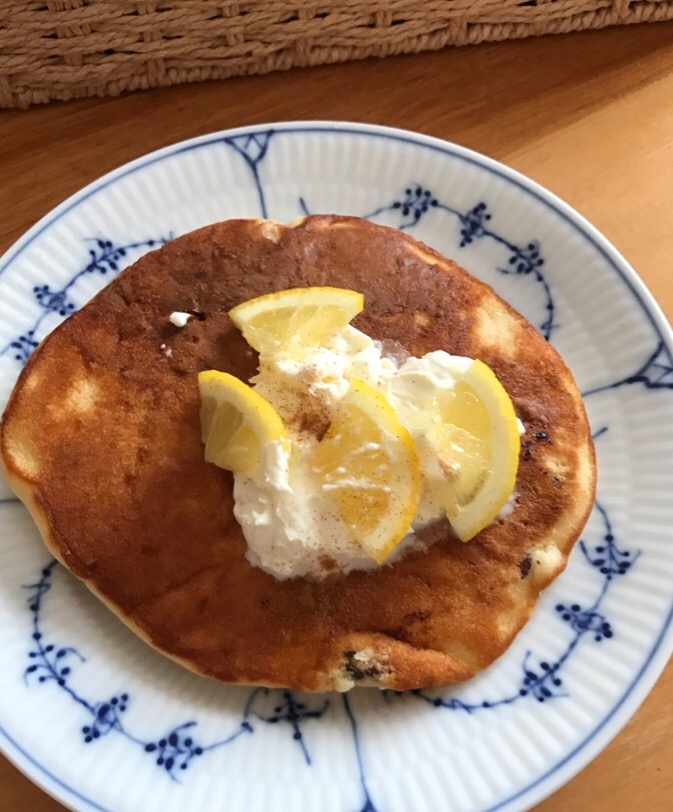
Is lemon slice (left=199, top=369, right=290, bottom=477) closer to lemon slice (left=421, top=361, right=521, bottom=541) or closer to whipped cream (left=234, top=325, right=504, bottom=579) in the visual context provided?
whipped cream (left=234, top=325, right=504, bottom=579)

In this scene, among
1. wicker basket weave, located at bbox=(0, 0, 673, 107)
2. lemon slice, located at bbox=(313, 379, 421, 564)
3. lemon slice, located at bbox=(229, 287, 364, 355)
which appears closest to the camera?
lemon slice, located at bbox=(313, 379, 421, 564)

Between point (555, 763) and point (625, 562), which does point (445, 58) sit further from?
point (555, 763)

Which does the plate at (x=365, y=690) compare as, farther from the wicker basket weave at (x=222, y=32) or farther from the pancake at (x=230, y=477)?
the wicker basket weave at (x=222, y=32)

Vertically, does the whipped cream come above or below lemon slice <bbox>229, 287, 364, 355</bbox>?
below

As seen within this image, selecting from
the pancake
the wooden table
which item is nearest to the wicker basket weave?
the wooden table

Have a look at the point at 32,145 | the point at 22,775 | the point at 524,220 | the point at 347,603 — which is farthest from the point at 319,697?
the point at 32,145
